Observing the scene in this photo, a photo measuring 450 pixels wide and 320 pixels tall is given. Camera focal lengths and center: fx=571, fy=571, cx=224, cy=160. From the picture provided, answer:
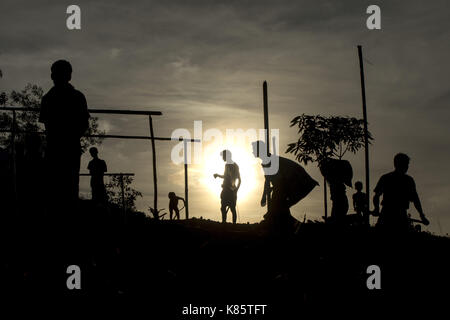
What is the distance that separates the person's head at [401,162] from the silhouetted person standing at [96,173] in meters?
7.90

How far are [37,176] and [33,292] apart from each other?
536 centimetres

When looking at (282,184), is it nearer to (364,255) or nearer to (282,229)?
(282,229)

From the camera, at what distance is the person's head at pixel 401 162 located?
339 inches

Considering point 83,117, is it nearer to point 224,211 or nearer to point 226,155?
point 226,155

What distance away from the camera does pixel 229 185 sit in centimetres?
1415

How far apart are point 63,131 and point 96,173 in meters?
7.11

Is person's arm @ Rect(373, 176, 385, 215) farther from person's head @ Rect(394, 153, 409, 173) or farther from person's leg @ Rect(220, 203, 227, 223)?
person's leg @ Rect(220, 203, 227, 223)

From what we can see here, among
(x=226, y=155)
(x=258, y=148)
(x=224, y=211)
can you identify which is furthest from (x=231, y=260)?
(x=224, y=211)

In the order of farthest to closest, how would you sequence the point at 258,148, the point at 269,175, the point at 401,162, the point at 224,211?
the point at 224,211
the point at 269,175
the point at 258,148
the point at 401,162

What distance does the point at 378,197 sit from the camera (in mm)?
8867

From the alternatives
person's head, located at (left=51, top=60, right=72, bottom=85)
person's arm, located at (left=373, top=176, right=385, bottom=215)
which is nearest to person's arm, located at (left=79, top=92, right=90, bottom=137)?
person's head, located at (left=51, top=60, right=72, bottom=85)

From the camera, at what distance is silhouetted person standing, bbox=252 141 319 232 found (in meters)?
9.95

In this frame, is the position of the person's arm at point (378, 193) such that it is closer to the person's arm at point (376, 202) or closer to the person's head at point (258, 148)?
the person's arm at point (376, 202)
